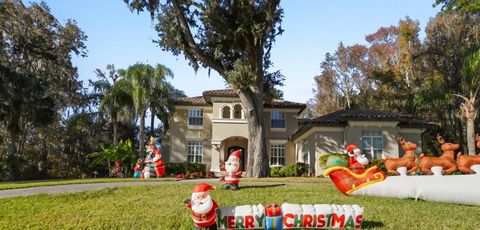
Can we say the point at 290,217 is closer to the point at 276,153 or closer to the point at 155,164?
the point at 155,164

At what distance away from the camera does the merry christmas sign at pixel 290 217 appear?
6.51 metres

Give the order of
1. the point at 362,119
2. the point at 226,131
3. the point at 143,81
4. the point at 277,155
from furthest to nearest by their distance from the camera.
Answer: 1. the point at 277,155
2. the point at 226,131
3. the point at 143,81
4. the point at 362,119

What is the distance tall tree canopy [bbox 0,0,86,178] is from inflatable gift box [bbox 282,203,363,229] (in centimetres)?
2407

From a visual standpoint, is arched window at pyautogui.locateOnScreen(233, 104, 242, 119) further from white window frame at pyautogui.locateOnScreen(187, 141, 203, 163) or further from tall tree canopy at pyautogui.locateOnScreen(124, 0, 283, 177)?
tall tree canopy at pyautogui.locateOnScreen(124, 0, 283, 177)

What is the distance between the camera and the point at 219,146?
29781mm

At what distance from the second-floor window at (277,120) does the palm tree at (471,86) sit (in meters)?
12.4

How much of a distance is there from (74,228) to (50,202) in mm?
3514

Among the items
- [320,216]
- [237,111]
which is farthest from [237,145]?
[320,216]

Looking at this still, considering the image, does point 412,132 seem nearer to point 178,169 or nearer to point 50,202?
point 178,169

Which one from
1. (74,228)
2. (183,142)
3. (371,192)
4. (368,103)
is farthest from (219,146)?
(74,228)

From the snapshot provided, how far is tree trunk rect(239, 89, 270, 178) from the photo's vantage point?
19438 mm

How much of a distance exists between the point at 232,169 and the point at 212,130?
18.2m

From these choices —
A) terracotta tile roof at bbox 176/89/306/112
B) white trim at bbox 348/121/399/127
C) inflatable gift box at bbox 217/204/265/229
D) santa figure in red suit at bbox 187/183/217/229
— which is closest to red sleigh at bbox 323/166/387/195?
inflatable gift box at bbox 217/204/265/229

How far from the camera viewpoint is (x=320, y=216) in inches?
263
